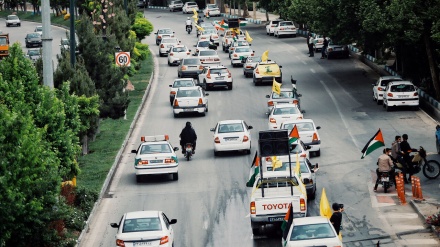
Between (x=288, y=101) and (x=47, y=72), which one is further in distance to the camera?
(x=288, y=101)


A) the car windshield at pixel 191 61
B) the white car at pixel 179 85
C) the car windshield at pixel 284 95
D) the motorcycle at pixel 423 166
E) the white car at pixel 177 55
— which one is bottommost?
the white car at pixel 177 55

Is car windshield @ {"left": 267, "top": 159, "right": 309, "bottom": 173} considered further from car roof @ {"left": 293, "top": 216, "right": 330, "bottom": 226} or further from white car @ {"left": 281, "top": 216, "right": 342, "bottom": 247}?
white car @ {"left": 281, "top": 216, "right": 342, "bottom": 247}

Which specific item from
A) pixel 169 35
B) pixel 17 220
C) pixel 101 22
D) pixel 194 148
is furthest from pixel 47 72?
pixel 169 35

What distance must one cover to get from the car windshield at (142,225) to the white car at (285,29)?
69204 millimetres

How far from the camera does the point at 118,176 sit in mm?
38250

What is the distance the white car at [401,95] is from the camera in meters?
50.3

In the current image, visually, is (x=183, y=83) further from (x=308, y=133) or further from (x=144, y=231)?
(x=144, y=231)

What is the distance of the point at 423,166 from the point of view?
116 ft

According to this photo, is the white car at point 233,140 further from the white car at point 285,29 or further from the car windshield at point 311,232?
the white car at point 285,29

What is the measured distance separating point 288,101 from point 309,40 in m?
27.8

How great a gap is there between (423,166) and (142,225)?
44.2ft

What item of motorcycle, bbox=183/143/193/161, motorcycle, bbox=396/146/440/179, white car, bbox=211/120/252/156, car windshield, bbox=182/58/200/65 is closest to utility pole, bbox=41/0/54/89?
motorcycle, bbox=396/146/440/179

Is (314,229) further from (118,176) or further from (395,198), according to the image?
(118,176)

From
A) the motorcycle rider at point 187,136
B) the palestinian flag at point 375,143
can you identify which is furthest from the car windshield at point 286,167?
the motorcycle rider at point 187,136
